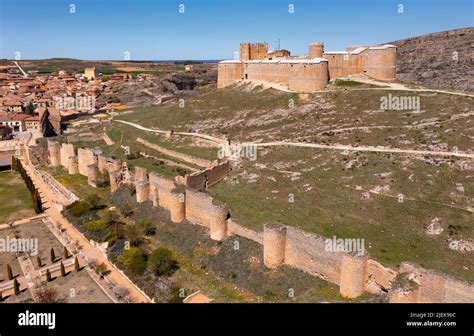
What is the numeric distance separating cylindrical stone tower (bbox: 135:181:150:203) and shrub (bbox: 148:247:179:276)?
23.5 ft

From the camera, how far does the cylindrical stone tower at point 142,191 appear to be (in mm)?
26500

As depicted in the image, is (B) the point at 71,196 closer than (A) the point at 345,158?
No

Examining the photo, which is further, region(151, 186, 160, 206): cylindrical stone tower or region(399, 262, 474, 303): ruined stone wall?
region(151, 186, 160, 206): cylindrical stone tower

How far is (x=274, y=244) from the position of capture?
17.7 m

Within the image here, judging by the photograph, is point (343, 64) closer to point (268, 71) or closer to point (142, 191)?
point (268, 71)

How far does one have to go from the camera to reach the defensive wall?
1369 cm

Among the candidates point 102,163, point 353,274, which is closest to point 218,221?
point 353,274

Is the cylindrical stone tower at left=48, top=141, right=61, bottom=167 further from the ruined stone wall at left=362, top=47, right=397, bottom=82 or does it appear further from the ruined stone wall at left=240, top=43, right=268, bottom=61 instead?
the ruined stone wall at left=362, top=47, right=397, bottom=82

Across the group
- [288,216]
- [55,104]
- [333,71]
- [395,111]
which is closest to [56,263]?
[288,216]

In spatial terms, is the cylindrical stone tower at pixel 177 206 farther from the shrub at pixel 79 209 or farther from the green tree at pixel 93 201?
the shrub at pixel 79 209

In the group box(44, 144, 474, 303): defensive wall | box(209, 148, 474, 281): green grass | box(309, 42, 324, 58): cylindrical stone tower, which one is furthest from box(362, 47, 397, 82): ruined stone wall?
box(44, 144, 474, 303): defensive wall

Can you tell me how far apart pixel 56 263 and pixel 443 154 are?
80.4 ft

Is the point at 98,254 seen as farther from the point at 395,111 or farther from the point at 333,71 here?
the point at 333,71
